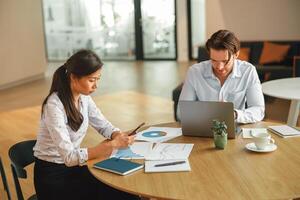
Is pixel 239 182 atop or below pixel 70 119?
below

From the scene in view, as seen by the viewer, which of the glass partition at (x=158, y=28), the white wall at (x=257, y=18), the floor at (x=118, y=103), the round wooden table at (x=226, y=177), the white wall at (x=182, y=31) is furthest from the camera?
the glass partition at (x=158, y=28)

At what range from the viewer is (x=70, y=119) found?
86.7 inches

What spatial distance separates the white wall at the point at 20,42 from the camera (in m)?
8.35

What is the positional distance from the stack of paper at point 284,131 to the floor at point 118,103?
2.06m

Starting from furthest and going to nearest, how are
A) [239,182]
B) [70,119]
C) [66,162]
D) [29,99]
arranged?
[29,99] < [70,119] < [66,162] < [239,182]

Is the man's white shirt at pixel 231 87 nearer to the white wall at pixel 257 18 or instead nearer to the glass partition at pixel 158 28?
the white wall at pixel 257 18

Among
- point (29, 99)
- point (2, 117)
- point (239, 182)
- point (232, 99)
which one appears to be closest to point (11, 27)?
point (29, 99)

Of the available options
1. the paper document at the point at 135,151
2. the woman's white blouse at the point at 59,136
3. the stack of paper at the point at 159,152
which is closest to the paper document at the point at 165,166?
the stack of paper at the point at 159,152

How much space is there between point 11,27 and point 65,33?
3636mm

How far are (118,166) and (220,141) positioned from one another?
0.52 meters

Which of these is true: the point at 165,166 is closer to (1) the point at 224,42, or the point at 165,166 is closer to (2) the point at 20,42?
(1) the point at 224,42

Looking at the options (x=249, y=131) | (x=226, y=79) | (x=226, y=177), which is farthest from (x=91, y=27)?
(x=226, y=177)

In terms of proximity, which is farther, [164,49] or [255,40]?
[164,49]

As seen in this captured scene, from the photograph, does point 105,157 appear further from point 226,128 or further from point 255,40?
point 255,40
